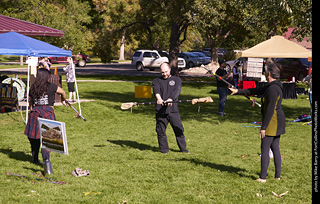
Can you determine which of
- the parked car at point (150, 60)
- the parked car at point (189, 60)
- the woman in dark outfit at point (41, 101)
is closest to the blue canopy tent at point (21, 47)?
the woman in dark outfit at point (41, 101)

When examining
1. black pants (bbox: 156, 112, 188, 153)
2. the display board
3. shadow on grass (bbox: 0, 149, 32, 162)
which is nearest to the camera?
shadow on grass (bbox: 0, 149, 32, 162)

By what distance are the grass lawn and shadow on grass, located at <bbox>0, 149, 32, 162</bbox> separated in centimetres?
2

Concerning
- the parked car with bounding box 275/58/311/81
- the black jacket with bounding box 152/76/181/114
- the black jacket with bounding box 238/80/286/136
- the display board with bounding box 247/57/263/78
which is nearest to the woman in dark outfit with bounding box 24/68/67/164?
the black jacket with bounding box 152/76/181/114

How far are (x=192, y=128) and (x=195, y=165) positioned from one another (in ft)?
15.5

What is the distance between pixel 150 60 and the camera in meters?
42.7

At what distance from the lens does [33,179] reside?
758 centimetres

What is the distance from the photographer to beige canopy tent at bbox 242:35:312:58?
20.8m

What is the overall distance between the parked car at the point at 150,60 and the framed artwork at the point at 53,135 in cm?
3485

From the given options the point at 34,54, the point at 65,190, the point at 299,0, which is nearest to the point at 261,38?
the point at 299,0

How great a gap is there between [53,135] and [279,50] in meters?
16.1

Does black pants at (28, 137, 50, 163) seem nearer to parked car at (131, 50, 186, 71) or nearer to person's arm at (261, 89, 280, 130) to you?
person's arm at (261, 89, 280, 130)

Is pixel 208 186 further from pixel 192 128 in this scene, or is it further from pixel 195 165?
pixel 192 128

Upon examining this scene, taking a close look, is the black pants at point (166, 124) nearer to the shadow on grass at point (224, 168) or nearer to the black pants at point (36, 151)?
the shadow on grass at point (224, 168)

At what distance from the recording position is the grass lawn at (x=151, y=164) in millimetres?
6832
